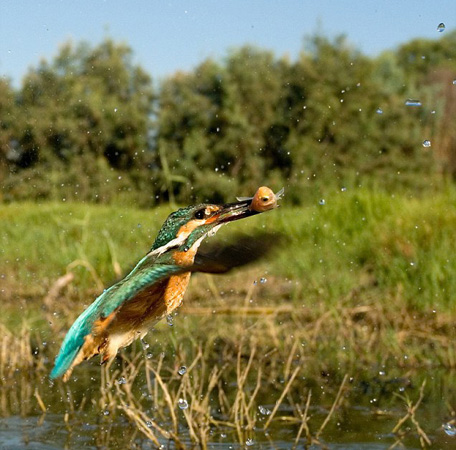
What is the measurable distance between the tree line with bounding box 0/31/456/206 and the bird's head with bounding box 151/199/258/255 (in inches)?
508

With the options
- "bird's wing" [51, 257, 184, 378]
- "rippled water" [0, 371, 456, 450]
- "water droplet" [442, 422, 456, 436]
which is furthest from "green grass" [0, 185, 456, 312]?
"bird's wing" [51, 257, 184, 378]

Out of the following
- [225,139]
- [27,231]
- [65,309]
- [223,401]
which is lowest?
[223,401]

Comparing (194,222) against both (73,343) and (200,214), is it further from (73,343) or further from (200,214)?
(73,343)

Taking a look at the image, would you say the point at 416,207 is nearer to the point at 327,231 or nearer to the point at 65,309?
the point at 327,231

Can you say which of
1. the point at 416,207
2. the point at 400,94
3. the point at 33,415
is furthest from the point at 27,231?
the point at 400,94

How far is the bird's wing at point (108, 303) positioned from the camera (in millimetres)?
2297

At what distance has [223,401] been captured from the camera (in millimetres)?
4344

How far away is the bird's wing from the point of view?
230 centimetres

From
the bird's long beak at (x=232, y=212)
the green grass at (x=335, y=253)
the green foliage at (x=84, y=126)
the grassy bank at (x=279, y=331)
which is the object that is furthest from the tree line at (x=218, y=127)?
the bird's long beak at (x=232, y=212)

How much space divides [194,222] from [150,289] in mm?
209

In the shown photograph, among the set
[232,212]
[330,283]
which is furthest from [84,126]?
[232,212]

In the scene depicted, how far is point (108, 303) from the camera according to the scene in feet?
7.75

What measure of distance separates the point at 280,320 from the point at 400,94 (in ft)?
48.7

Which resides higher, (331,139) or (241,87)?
(241,87)
